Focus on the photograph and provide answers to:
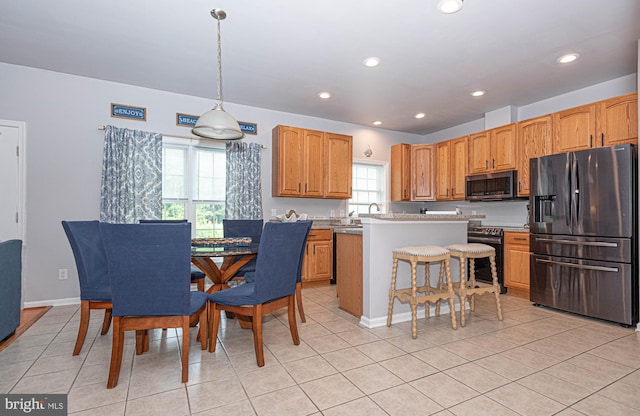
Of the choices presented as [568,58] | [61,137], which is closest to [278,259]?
[61,137]

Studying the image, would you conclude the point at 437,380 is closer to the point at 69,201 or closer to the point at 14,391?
the point at 14,391

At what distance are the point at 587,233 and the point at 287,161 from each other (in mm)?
3717

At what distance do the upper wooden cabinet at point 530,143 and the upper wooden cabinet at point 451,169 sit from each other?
92 cm

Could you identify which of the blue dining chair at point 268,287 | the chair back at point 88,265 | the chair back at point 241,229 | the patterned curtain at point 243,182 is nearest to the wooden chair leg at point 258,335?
the blue dining chair at point 268,287

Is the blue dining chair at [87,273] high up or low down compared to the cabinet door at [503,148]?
down

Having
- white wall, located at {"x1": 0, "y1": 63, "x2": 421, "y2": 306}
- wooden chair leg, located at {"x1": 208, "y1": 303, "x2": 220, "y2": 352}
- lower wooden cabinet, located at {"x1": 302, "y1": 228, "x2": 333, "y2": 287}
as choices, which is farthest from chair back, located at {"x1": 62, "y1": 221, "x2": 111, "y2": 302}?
lower wooden cabinet, located at {"x1": 302, "y1": 228, "x2": 333, "y2": 287}

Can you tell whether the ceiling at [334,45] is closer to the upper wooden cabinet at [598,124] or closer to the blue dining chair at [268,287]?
the upper wooden cabinet at [598,124]

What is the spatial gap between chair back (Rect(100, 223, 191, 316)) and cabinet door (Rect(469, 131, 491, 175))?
4.63 metres

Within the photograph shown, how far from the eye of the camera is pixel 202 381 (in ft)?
6.75

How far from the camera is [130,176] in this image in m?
4.10

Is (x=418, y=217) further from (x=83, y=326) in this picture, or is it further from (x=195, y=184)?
(x=195, y=184)

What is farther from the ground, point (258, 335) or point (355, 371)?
point (258, 335)

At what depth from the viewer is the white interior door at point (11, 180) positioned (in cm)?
362

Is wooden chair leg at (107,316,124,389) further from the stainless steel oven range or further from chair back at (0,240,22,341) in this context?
the stainless steel oven range
